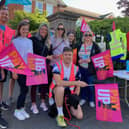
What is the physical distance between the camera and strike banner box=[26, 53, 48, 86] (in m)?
2.97

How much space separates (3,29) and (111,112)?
2506 millimetres

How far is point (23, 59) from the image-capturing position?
286 centimetres

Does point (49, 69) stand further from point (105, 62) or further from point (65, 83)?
point (105, 62)

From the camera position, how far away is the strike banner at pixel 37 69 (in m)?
2.97

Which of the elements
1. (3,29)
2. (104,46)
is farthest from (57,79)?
(104,46)

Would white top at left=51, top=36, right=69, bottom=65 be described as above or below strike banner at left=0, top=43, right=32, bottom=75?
above

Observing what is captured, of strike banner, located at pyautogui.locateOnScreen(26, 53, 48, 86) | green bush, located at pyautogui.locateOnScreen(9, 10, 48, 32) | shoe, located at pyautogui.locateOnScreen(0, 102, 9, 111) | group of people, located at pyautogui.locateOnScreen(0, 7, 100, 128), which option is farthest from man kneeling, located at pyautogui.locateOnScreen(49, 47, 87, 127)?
green bush, located at pyautogui.locateOnScreen(9, 10, 48, 32)

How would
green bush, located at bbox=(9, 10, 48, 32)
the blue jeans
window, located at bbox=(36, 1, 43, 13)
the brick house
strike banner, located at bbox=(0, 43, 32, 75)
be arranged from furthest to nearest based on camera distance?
window, located at bbox=(36, 1, 43, 13)
the brick house
green bush, located at bbox=(9, 10, 48, 32)
the blue jeans
strike banner, located at bbox=(0, 43, 32, 75)

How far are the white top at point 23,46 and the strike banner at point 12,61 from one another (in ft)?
0.86

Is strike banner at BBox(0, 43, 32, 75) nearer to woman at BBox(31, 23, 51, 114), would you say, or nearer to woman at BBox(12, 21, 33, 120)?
woman at BBox(12, 21, 33, 120)

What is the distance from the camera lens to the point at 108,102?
274cm

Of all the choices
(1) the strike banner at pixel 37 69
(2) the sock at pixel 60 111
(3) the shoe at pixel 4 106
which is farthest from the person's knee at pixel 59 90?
(3) the shoe at pixel 4 106

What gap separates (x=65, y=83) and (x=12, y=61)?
100 cm

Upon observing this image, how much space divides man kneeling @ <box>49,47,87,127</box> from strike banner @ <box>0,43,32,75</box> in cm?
58
